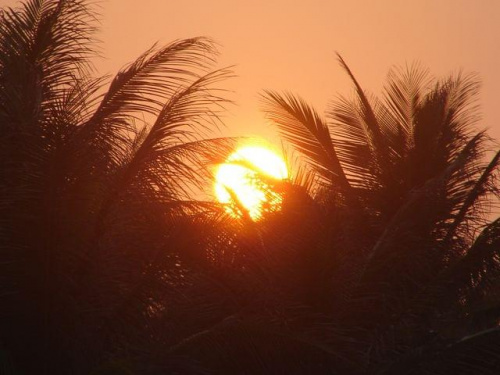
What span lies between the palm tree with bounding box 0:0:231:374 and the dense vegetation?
2cm

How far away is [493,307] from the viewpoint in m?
13.4

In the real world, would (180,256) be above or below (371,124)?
below

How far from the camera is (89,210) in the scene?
9.96 m

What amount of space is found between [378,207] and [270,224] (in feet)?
10.7

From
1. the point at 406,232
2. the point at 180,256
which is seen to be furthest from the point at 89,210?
the point at 406,232

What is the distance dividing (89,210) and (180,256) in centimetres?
136

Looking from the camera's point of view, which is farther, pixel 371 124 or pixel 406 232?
pixel 371 124

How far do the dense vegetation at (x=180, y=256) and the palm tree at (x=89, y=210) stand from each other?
0.02m

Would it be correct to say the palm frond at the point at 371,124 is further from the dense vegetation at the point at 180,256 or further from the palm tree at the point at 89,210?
the palm tree at the point at 89,210

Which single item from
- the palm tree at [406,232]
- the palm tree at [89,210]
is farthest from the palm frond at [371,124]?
the palm tree at [89,210]

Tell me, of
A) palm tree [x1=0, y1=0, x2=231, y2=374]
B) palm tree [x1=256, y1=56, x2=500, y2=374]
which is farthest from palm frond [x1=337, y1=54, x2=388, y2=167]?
palm tree [x1=0, y1=0, x2=231, y2=374]

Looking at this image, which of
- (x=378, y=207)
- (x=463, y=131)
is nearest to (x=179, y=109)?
(x=378, y=207)

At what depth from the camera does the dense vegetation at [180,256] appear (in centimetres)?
982

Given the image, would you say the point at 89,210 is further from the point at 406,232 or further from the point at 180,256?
the point at 406,232
